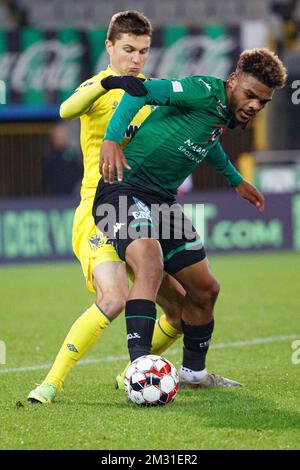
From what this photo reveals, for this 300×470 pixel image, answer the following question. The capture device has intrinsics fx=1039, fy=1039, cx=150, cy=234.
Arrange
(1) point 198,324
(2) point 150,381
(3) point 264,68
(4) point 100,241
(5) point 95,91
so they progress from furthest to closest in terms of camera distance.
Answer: (1) point 198,324 → (4) point 100,241 → (5) point 95,91 → (3) point 264,68 → (2) point 150,381

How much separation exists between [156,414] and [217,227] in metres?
10.9

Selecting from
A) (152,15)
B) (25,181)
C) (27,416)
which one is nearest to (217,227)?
(25,181)

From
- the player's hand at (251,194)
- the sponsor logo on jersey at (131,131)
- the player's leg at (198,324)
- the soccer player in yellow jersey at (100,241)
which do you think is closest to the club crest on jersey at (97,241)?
the soccer player in yellow jersey at (100,241)

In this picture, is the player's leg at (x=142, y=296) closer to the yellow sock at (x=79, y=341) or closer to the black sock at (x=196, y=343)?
the yellow sock at (x=79, y=341)

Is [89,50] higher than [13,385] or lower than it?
higher

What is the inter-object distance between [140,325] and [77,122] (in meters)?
15.2

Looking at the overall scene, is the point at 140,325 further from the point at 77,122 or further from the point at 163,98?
the point at 77,122

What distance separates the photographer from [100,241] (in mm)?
→ 5922

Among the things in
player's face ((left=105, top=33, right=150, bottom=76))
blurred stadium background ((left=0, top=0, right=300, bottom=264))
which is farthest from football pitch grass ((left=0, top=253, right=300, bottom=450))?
blurred stadium background ((left=0, top=0, right=300, bottom=264))

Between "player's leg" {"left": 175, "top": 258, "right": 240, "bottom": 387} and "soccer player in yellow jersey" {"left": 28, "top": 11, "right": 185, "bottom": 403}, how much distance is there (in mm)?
181

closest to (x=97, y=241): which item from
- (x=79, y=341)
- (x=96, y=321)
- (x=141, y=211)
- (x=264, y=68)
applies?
(x=141, y=211)

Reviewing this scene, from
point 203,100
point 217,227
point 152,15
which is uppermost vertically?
point 152,15
